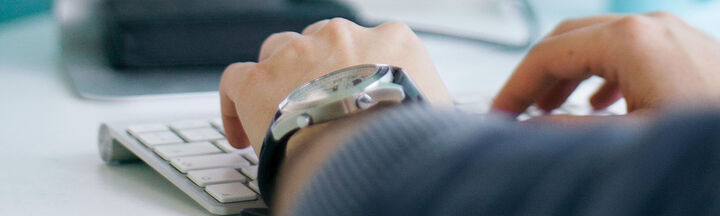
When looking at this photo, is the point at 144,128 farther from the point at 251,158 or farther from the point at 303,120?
the point at 303,120

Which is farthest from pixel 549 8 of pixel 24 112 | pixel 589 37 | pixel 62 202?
pixel 62 202

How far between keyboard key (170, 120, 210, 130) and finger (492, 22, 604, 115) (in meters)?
0.21

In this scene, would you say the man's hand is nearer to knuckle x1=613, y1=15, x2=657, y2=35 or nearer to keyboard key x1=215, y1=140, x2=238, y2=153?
keyboard key x1=215, y1=140, x2=238, y2=153

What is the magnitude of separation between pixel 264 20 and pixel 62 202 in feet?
1.19

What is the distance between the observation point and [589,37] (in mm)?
501

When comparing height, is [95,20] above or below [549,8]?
above

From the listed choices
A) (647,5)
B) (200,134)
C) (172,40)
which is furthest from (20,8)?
(647,5)

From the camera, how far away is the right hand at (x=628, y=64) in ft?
1.46

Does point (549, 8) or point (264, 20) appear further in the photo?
point (549, 8)

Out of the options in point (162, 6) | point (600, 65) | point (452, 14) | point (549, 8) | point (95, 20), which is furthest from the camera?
point (549, 8)

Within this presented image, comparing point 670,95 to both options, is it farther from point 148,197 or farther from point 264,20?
point 264,20

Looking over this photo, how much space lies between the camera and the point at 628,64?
467mm

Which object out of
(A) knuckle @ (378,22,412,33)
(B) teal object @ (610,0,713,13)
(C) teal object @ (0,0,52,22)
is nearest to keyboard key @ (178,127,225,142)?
(A) knuckle @ (378,22,412,33)

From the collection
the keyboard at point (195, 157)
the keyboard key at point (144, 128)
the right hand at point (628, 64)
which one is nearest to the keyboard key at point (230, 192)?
the keyboard at point (195, 157)
